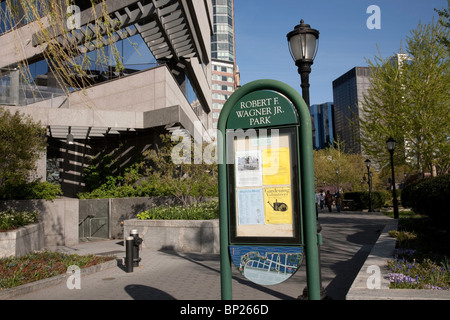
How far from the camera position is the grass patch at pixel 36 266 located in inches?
275

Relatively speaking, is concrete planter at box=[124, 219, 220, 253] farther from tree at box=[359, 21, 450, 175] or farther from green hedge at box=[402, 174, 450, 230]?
tree at box=[359, 21, 450, 175]

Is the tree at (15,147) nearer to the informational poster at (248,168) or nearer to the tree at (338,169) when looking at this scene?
the informational poster at (248,168)

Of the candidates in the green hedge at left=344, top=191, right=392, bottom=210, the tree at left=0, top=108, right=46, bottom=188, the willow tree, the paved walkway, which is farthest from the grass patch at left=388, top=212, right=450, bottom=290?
the green hedge at left=344, top=191, right=392, bottom=210

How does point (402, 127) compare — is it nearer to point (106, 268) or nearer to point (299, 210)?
point (106, 268)

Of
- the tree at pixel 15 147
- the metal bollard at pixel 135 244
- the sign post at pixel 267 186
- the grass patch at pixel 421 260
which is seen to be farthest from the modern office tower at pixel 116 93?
the sign post at pixel 267 186

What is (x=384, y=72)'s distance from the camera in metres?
22.3

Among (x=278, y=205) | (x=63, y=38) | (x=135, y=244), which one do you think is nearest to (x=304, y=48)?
(x=278, y=205)

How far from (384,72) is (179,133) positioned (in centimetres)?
1344

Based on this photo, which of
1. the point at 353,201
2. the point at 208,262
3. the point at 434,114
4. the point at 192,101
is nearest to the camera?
the point at 208,262

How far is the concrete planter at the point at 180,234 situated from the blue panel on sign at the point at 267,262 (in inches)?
289

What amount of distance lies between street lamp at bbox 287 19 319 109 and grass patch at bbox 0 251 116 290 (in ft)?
20.5

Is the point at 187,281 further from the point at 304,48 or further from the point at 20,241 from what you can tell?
the point at 20,241

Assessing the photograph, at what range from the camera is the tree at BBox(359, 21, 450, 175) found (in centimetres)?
1969

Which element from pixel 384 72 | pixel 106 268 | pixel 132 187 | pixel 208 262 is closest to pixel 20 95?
pixel 132 187
